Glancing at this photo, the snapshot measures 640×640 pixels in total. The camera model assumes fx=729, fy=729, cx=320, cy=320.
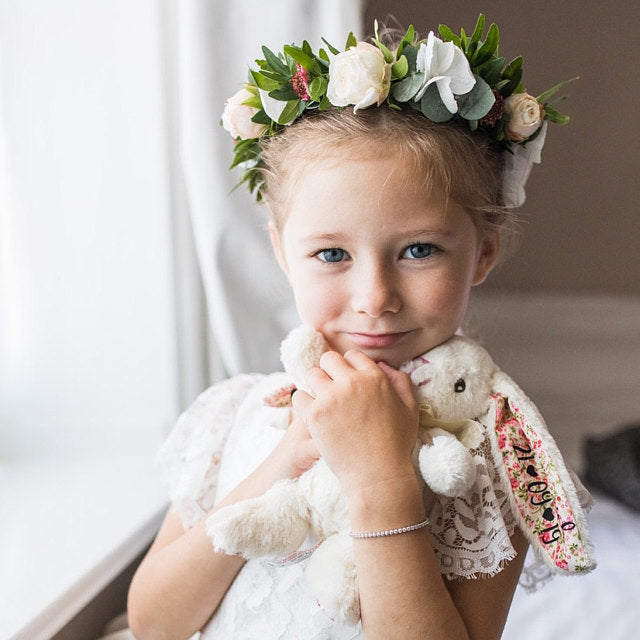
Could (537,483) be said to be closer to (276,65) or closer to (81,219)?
(276,65)

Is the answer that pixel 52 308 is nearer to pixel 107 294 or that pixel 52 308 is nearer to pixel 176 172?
pixel 107 294

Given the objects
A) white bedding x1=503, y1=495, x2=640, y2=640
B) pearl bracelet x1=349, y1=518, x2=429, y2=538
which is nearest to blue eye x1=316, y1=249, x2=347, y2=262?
pearl bracelet x1=349, y1=518, x2=429, y2=538

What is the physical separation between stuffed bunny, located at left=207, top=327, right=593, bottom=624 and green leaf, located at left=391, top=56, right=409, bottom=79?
330 millimetres

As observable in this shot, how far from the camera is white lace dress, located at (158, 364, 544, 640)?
85cm

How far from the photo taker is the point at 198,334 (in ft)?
5.37

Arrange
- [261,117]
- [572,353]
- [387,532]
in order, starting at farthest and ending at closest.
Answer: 1. [572,353]
2. [261,117]
3. [387,532]

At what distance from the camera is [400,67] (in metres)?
0.87

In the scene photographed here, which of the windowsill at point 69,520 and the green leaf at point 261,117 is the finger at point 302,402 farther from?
the windowsill at point 69,520

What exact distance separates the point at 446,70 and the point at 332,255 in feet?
0.85

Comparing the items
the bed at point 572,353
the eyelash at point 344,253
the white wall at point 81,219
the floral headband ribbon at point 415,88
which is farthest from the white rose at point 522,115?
the bed at point 572,353

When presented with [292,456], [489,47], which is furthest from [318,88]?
[292,456]

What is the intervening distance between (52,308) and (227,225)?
0.37 m

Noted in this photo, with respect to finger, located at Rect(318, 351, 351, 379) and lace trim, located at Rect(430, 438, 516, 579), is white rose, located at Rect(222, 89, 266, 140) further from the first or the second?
lace trim, located at Rect(430, 438, 516, 579)

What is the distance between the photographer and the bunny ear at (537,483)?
2.68ft
